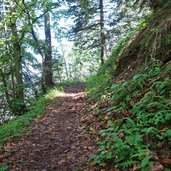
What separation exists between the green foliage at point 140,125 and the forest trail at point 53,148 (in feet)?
1.95

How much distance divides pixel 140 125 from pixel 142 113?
51 cm

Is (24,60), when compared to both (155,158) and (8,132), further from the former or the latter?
(155,158)

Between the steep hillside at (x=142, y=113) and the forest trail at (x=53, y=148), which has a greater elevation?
the steep hillside at (x=142, y=113)

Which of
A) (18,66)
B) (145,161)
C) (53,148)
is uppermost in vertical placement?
(18,66)

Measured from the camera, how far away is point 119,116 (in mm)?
6395

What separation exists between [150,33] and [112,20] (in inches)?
588

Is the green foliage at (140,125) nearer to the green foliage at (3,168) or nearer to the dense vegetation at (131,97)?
the dense vegetation at (131,97)

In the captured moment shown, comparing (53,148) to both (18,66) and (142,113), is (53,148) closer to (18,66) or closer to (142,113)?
(142,113)

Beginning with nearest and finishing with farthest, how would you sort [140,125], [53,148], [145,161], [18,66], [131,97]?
[145,161], [140,125], [53,148], [131,97], [18,66]

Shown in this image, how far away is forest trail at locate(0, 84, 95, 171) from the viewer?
18.4ft

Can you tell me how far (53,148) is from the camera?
21.5 ft

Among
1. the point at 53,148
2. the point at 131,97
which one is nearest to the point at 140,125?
the point at 131,97

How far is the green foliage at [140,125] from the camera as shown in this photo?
4418 mm

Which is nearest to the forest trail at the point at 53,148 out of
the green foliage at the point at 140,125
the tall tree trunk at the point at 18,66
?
the green foliage at the point at 140,125
